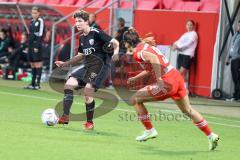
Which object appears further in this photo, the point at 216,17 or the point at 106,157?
the point at 216,17

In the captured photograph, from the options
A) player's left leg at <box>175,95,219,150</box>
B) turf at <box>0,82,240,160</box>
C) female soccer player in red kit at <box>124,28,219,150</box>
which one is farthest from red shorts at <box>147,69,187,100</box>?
turf at <box>0,82,240,160</box>

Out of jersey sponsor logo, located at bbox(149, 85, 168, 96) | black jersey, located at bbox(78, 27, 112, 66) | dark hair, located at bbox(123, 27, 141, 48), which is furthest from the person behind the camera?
black jersey, located at bbox(78, 27, 112, 66)

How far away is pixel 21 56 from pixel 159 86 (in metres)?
14.4

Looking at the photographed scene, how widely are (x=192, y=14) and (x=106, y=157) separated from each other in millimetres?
13228

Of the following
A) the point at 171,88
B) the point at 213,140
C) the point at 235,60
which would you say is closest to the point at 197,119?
the point at 213,140

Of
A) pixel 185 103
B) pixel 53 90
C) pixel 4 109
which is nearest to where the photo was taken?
pixel 185 103

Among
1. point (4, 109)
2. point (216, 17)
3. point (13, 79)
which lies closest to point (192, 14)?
point (216, 17)

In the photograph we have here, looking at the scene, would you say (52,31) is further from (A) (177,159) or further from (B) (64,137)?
(A) (177,159)

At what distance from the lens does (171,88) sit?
11836 millimetres

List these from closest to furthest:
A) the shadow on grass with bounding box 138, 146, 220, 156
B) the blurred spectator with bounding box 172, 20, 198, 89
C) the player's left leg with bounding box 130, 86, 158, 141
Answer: the shadow on grass with bounding box 138, 146, 220, 156 < the player's left leg with bounding box 130, 86, 158, 141 < the blurred spectator with bounding box 172, 20, 198, 89

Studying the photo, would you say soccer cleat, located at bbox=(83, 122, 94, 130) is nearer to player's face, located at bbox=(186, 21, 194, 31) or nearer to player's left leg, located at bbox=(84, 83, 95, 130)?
player's left leg, located at bbox=(84, 83, 95, 130)

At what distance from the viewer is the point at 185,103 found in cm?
1188

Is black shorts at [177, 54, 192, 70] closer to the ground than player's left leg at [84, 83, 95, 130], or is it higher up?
closer to the ground

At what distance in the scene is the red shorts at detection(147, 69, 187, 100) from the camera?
467 inches
